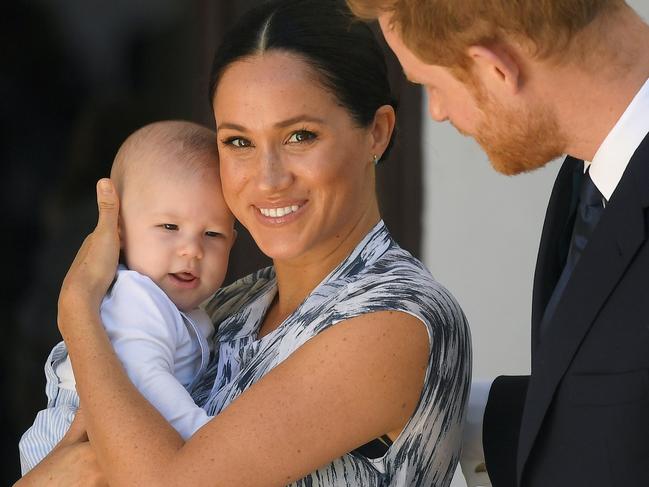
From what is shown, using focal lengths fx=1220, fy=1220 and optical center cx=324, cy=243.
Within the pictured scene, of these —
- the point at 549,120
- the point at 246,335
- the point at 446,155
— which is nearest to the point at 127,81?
the point at 446,155

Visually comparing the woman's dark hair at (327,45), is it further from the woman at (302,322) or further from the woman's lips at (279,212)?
the woman's lips at (279,212)

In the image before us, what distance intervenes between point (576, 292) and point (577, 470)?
0.27 metres

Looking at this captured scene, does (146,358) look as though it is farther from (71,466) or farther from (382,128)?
(382,128)

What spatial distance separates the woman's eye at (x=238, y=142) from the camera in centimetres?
252

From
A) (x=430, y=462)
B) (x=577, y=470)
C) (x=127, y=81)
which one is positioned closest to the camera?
(x=577, y=470)

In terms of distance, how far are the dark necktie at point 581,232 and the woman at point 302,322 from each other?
22 cm

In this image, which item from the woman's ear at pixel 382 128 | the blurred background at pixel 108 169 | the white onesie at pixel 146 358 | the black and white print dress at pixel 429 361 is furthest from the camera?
the blurred background at pixel 108 169

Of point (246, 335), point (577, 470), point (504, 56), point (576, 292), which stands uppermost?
point (504, 56)

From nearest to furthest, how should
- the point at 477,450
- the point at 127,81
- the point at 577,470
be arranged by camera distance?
the point at 577,470 < the point at 477,450 < the point at 127,81

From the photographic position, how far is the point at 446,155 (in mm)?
4258

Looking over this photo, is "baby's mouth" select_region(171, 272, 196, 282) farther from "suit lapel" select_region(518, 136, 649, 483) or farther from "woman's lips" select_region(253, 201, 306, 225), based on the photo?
"suit lapel" select_region(518, 136, 649, 483)

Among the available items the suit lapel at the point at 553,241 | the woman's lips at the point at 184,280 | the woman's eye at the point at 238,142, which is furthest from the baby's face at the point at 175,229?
the suit lapel at the point at 553,241

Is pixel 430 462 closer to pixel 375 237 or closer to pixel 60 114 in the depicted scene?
pixel 375 237

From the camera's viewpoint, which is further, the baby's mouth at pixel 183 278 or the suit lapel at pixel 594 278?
the baby's mouth at pixel 183 278
